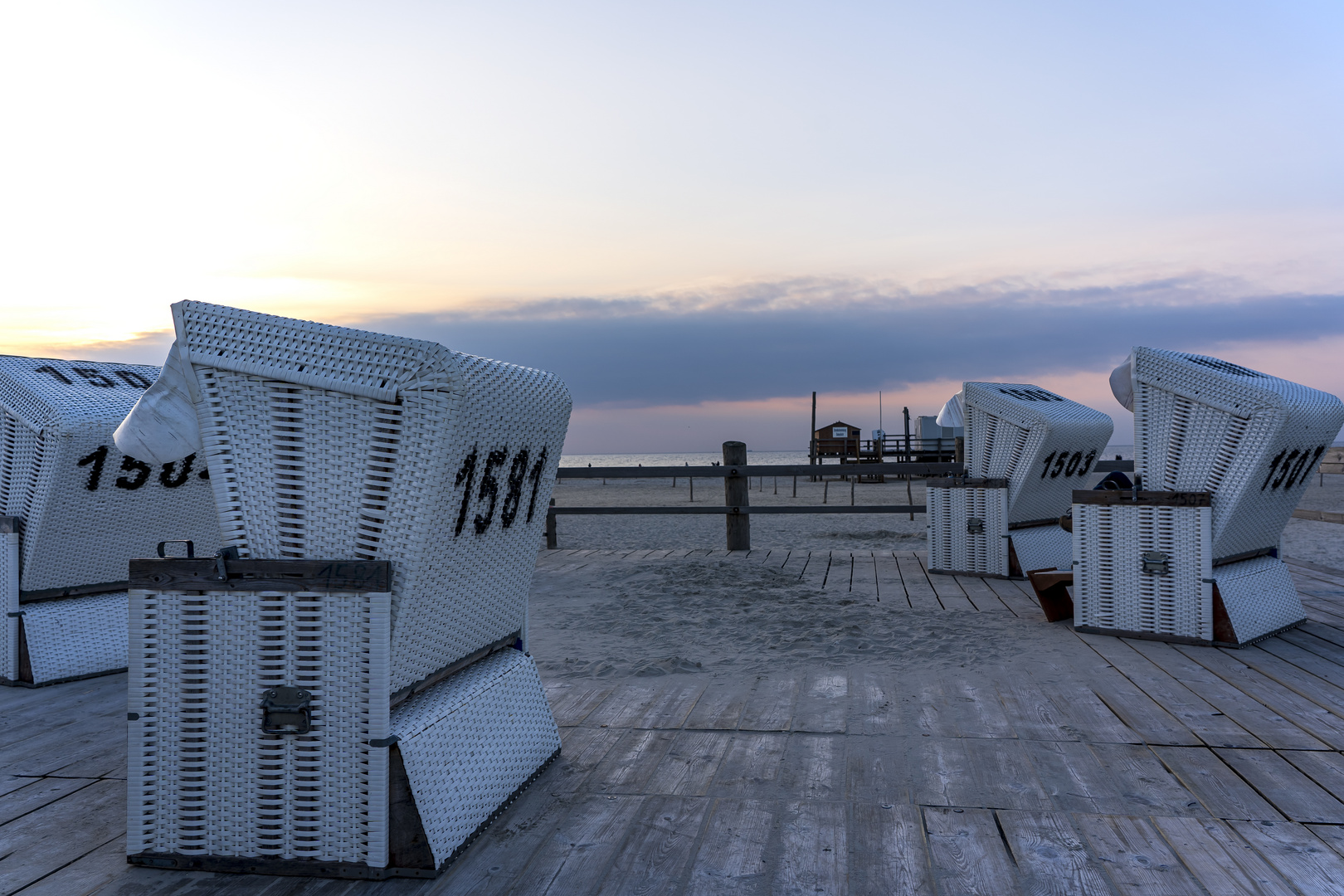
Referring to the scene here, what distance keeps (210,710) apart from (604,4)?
244 inches

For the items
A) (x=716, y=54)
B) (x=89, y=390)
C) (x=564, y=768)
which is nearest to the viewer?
(x=564, y=768)

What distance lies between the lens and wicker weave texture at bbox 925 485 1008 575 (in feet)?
21.6

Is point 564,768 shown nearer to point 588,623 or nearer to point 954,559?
point 588,623

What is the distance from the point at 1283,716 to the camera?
3.03m

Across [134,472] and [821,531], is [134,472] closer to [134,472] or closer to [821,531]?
[134,472]

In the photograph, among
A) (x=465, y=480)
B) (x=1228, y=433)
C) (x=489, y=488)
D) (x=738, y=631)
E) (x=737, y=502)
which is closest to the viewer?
(x=465, y=480)

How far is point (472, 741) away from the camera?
2.19 m

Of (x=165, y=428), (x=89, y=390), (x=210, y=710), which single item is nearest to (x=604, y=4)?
(x=89, y=390)

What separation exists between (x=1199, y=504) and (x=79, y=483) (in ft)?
17.5

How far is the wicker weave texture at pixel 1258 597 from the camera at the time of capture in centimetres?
421

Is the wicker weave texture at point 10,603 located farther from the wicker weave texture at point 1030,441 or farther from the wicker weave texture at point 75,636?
the wicker weave texture at point 1030,441

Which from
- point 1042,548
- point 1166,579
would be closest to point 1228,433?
point 1166,579

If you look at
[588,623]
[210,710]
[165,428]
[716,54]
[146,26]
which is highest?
[716,54]

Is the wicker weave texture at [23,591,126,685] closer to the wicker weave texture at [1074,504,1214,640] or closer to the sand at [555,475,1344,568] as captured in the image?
the wicker weave texture at [1074,504,1214,640]
